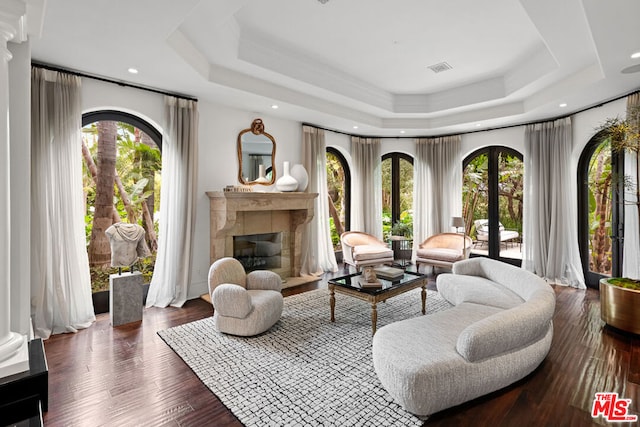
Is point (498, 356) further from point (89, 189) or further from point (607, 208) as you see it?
point (89, 189)

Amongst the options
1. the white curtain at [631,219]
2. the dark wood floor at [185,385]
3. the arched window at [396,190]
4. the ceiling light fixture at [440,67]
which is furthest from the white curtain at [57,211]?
the white curtain at [631,219]

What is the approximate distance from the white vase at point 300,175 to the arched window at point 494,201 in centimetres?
349

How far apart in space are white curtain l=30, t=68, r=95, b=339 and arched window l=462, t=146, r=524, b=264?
6451mm

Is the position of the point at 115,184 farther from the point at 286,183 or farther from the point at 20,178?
the point at 286,183

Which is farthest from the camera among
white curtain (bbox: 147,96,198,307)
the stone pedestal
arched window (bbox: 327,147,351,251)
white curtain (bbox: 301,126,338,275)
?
arched window (bbox: 327,147,351,251)

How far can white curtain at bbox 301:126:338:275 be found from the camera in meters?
5.79

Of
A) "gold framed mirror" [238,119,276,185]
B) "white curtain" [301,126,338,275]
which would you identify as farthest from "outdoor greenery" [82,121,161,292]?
"white curtain" [301,126,338,275]

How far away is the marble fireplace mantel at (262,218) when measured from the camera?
4.49 metres

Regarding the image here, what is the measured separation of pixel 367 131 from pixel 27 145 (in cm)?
532

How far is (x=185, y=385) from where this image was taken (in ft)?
7.93

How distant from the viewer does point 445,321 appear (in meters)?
2.70

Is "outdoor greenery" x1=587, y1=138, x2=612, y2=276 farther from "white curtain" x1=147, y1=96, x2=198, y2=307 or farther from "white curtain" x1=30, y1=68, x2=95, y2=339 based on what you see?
"white curtain" x1=30, y1=68, x2=95, y2=339

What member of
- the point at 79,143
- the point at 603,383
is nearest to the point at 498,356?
the point at 603,383

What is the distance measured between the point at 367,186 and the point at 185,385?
205 inches
